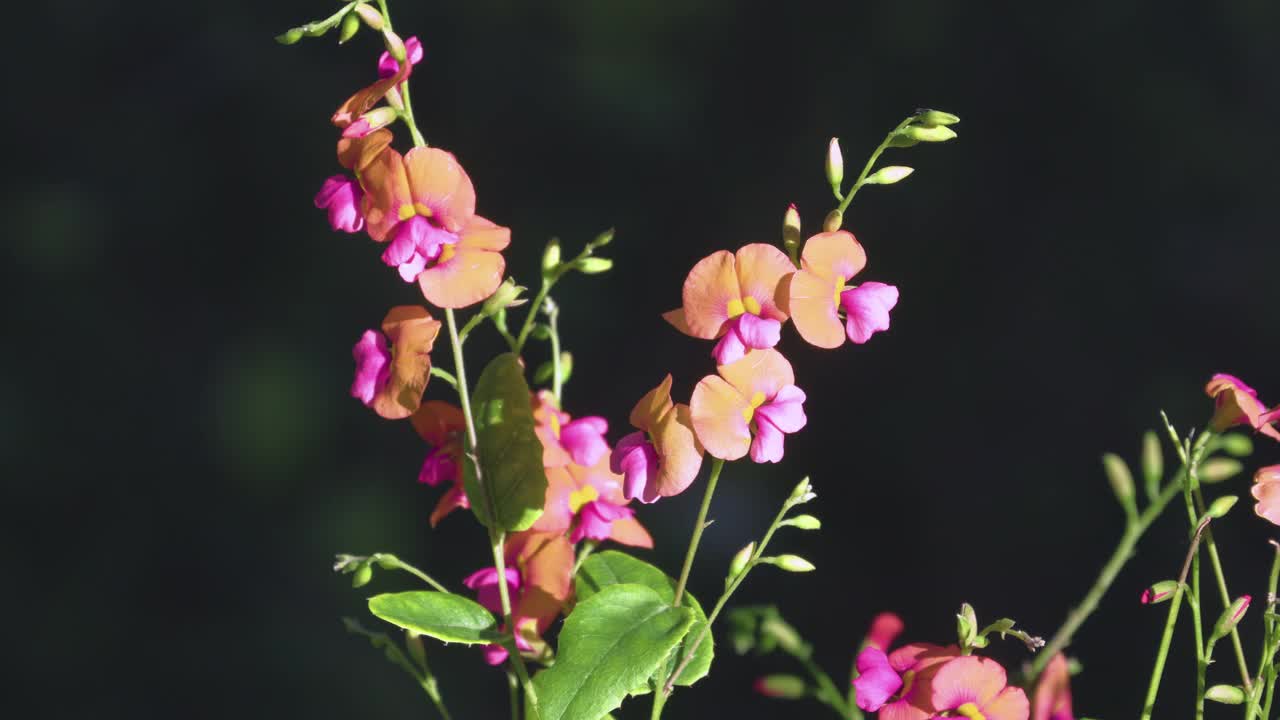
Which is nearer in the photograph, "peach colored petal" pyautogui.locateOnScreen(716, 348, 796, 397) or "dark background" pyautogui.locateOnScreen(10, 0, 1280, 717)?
"peach colored petal" pyautogui.locateOnScreen(716, 348, 796, 397)

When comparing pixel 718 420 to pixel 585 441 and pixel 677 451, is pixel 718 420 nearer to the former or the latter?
pixel 677 451

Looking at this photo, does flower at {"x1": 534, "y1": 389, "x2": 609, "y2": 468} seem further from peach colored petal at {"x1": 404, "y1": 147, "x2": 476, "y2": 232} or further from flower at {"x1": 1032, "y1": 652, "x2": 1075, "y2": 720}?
flower at {"x1": 1032, "y1": 652, "x2": 1075, "y2": 720}

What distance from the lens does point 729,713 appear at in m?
1.68

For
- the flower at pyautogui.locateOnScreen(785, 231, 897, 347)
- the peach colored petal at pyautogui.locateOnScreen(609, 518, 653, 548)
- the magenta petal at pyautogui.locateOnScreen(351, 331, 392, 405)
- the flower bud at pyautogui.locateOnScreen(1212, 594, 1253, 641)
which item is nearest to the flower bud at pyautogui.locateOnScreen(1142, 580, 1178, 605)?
the flower bud at pyautogui.locateOnScreen(1212, 594, 1253, 641)

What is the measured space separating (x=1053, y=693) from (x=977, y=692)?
35 mm

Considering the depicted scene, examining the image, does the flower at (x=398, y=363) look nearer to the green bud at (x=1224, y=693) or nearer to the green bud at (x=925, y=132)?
the green bud at (x=925, y=132)

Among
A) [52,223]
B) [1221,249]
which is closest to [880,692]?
[1221,249]

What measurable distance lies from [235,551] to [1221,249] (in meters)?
1.40

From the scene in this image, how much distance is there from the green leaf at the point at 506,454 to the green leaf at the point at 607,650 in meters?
0.06

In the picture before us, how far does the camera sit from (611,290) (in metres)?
1.91

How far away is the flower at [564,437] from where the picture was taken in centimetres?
75

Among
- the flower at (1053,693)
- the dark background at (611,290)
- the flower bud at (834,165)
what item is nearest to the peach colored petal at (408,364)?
the flower bud at (834,165)

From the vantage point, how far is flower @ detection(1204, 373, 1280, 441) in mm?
647

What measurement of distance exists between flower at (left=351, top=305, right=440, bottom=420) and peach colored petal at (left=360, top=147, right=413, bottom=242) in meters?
0.05
